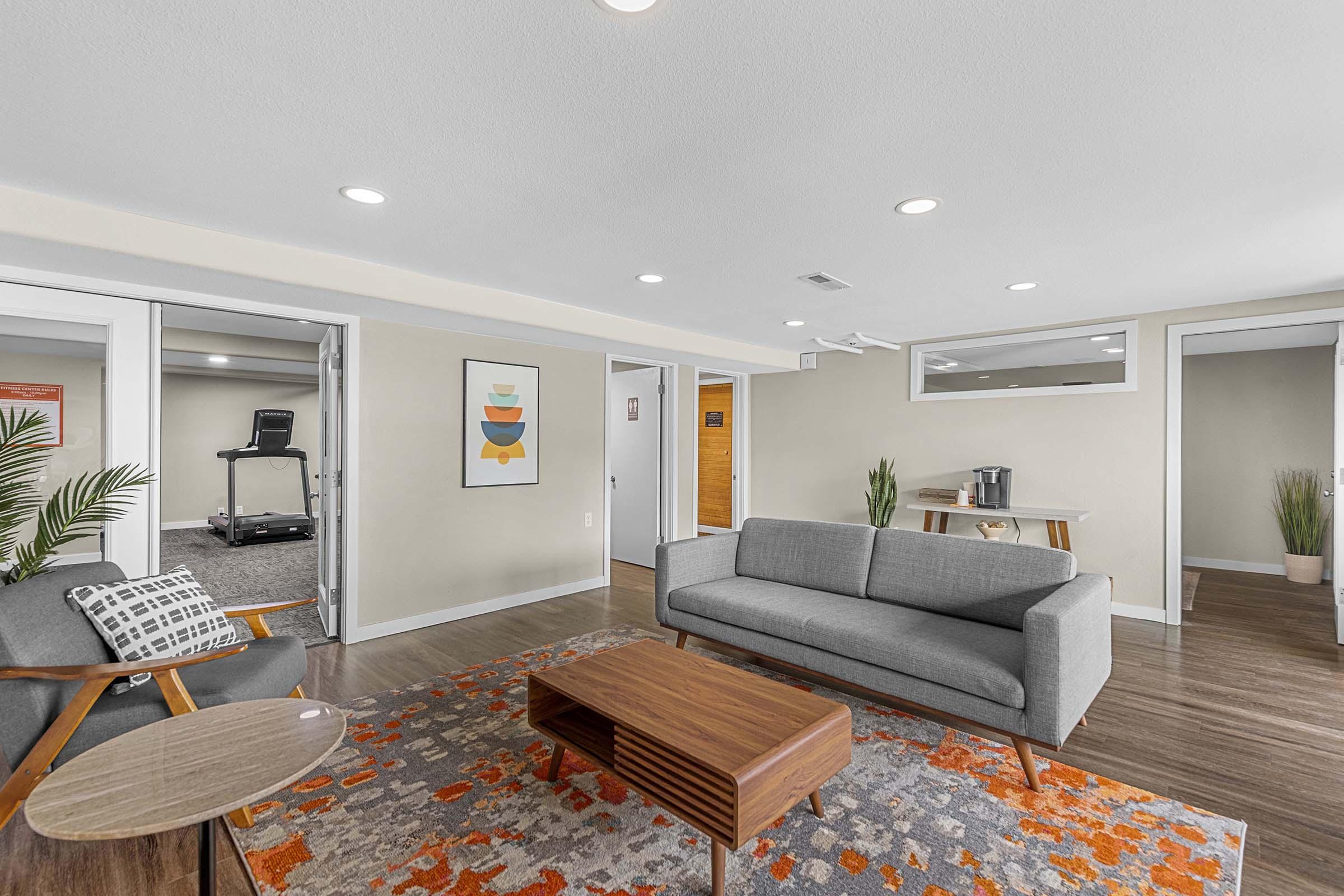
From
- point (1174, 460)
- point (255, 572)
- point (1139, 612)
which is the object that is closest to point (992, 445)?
point (1174, 460)

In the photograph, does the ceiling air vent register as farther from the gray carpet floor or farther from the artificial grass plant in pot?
the artificial grass plant in pot

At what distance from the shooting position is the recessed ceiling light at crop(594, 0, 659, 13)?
1315mm

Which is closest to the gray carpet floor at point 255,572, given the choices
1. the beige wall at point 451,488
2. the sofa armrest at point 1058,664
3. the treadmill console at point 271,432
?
the beige wall at point 451,488

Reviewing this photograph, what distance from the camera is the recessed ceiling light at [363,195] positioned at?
226 cm

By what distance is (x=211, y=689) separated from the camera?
6.60 feet

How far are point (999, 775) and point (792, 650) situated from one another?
0.93 meters

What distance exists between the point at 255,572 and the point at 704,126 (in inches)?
238

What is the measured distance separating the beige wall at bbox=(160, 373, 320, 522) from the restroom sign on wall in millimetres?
5610

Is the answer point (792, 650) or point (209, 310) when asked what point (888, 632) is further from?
point (209, 310)

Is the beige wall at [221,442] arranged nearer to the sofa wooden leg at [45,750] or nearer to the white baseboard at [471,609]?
the white baseboard at [471,609]

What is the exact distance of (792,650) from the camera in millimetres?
2883

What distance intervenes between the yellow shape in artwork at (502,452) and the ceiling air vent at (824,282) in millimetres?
2384

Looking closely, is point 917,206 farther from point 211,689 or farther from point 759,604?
point 211,689

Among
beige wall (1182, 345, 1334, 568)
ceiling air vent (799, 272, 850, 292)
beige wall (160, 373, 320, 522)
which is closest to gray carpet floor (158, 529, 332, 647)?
beige wall (160, 373, 320, 522)
